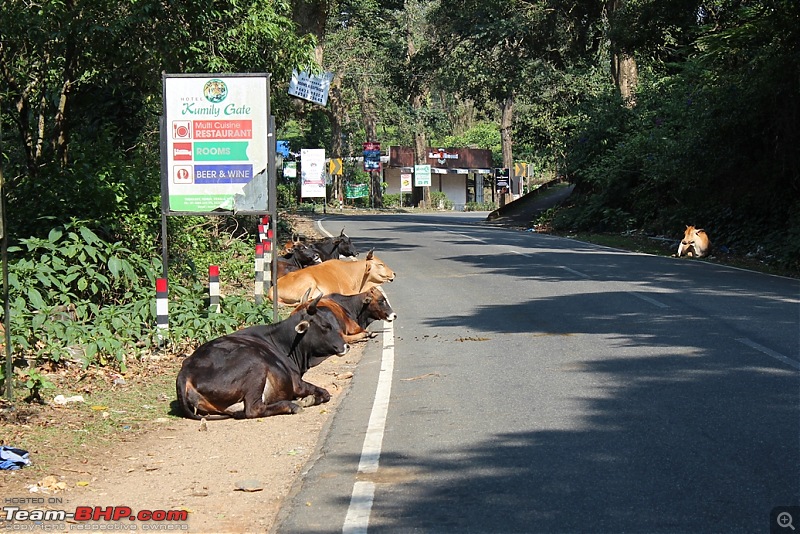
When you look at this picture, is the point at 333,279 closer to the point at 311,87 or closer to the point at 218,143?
the point at 218,143

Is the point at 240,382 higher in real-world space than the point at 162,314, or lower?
lower

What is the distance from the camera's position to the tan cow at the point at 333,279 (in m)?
15.5

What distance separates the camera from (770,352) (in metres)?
10.5

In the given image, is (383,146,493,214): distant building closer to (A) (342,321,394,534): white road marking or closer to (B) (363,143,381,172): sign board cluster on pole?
(B) (363,143,381,172): sign board cluster on pole

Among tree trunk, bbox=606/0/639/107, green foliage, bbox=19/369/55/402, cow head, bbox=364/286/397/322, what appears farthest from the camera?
tree trunk, bbox=606/0/639/107

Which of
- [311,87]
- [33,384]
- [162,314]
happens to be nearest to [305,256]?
[162,314]

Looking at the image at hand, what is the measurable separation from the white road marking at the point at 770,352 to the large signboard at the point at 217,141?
20.2ft

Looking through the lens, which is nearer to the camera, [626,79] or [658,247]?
[658,247]

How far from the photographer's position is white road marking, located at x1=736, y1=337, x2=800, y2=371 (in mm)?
9875

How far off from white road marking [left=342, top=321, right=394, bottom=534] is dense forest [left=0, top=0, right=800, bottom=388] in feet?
10.1

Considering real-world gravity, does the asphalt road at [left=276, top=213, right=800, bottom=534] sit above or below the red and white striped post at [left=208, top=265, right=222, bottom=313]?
below

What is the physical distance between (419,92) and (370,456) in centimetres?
3979

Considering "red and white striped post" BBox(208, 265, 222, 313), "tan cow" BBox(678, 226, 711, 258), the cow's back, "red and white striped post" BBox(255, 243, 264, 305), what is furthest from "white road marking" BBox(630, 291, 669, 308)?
"tan cow" BBox(678, 226, 711, 258)

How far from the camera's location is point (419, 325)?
14156 millimetres
